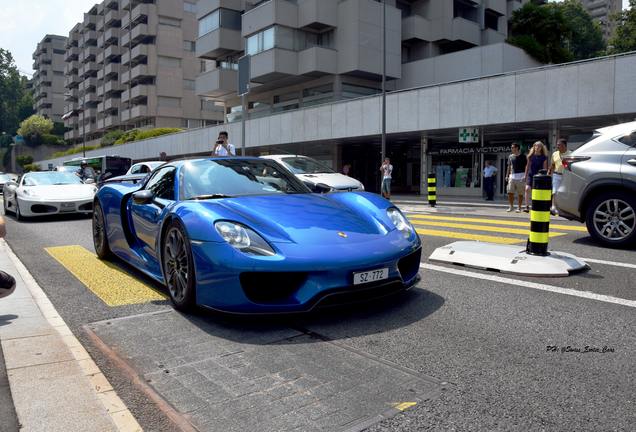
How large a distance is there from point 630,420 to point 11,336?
3.75 metres

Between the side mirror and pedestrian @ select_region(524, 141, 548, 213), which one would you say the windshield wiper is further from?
pedestrian @ select_region(524, 141, 548, 213)

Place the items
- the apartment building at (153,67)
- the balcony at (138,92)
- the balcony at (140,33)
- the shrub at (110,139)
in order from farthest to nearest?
1. the balcony at (140,33)
2. the apartment building at (153,67)
3. the balcony at (138,92)
4. the shrub at (110,139)

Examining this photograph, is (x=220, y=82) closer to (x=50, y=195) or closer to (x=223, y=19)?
(x=223, y=19)

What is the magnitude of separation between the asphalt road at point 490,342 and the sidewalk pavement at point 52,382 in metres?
0.10

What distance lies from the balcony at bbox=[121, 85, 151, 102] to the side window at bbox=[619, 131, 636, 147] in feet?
212

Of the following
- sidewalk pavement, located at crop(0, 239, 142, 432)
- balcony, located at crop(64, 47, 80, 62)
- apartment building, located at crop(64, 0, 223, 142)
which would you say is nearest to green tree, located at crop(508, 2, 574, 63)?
sidewalk pavement, located at crop(0, 239, 142, 432)

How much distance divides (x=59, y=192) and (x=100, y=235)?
6.69 m

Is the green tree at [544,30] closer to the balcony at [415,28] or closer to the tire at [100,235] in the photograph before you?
the balcony at [415,28]

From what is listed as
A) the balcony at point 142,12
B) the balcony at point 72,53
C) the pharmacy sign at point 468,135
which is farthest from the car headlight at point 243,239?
the balcony at point 72,53

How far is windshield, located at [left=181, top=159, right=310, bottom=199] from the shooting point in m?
4.59

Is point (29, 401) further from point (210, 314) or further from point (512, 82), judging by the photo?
point (512, 82)

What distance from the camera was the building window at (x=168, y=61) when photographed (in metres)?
65.4

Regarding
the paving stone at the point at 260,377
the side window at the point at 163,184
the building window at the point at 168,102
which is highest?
the building window at the point at 168,102

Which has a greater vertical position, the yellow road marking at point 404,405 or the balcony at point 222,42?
the balcony at point 222,42
